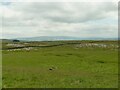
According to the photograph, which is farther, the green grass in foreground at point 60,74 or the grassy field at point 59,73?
the grassy field at point 59,73

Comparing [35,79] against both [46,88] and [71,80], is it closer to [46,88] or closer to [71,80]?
[71,80]

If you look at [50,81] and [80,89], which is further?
[50,81]

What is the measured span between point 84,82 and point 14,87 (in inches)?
257

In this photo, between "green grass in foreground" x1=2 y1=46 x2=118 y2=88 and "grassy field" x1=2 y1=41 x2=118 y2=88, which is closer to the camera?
"green grass in foreground" x1=2 y1=46 x2=118 y2=88

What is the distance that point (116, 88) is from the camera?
2167cm

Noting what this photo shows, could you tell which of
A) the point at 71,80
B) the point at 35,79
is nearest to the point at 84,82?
the point at 71,80

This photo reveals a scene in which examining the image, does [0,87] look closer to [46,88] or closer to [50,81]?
[46,88]

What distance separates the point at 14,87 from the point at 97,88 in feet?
20.8

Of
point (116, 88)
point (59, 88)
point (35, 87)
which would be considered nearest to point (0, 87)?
point (35, 87)

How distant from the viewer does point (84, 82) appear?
81.2ft

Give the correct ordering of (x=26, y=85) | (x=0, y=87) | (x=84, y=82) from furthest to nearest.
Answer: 1. (x=84, y=82)
2. (x=26, y=85)
3. (x=0, y=87)

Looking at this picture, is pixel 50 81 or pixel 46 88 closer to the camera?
pixel 46 88

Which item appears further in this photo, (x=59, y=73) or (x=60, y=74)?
(x=59, y=73)

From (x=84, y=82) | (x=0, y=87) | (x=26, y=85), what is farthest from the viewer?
(x=84, y=82)
